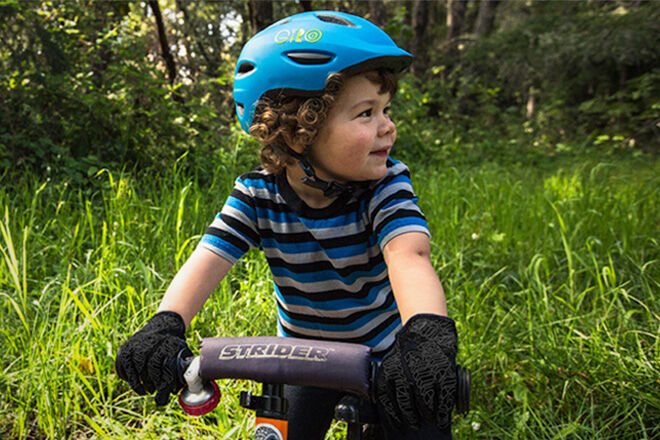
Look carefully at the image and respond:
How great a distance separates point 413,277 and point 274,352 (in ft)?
1.37

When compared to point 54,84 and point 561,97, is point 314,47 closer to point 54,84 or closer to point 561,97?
point 54,84

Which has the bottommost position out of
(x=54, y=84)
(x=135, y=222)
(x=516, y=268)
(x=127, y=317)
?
(x=516, y=268)

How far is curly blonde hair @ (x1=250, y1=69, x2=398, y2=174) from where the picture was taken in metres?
1.31

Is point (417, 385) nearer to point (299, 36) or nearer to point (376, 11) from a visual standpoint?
point (299, 36)

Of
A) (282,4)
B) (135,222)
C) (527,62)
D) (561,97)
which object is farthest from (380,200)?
(561,97)

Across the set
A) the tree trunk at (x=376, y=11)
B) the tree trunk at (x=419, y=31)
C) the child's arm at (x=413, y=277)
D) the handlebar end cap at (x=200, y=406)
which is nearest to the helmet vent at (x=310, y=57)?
the child's arm at (x=413, y=277)

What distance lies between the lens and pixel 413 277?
1169 mm

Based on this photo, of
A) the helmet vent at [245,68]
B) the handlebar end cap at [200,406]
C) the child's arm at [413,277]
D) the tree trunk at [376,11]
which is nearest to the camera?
the handlebar end cap at [200,406]

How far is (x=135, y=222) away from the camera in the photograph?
2908mm

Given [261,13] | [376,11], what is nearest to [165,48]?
[261,13]

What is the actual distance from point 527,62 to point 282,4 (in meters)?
4.35

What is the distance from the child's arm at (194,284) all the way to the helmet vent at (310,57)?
0.55 m

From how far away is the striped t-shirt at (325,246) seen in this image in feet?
4.47

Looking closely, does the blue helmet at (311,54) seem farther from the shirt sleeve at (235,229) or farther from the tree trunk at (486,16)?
the tree trunk at (486,16)
